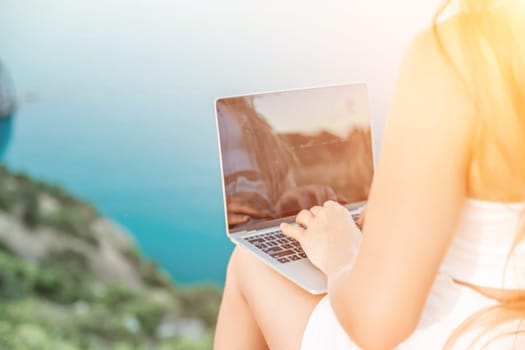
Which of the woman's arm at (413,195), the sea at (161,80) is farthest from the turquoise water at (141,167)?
the woman's arm at (413,195)

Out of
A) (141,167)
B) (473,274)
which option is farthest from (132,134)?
(473,274)

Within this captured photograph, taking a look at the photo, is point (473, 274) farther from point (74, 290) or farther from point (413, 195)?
point (74, 290)

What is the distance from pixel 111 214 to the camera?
1697mm

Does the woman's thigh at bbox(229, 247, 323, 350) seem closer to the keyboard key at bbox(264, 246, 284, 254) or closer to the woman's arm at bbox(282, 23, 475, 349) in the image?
the keyboard key at bbox(264, 246, 284, 254)

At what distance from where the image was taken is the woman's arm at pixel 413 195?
Answer: 0.65 meters

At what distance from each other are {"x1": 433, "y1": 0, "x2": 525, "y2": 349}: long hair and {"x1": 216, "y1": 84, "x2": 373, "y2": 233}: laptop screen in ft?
1.78

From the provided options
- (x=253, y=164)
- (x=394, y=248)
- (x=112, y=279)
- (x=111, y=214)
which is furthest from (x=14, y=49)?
(x=394, y=248)

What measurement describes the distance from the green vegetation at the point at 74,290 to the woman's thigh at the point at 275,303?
728 mm

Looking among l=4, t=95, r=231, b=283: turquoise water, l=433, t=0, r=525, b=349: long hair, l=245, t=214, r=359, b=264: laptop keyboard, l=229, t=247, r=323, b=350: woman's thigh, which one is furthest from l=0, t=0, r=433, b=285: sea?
l=433, t=0, r=525, b=349: long hair

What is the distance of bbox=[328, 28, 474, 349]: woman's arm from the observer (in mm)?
651

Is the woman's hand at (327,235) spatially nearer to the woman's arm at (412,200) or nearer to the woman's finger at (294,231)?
the woman's finger at (294,231)

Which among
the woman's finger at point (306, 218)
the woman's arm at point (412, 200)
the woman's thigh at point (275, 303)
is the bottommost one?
the woman's thigh at point (275, 303)

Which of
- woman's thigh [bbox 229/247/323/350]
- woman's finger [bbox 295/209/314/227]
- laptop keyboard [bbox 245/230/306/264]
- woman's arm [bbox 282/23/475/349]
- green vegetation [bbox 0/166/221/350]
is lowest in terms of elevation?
green vegetation [bbox 0/166/221/350]

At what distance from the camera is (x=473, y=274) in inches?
30.8
